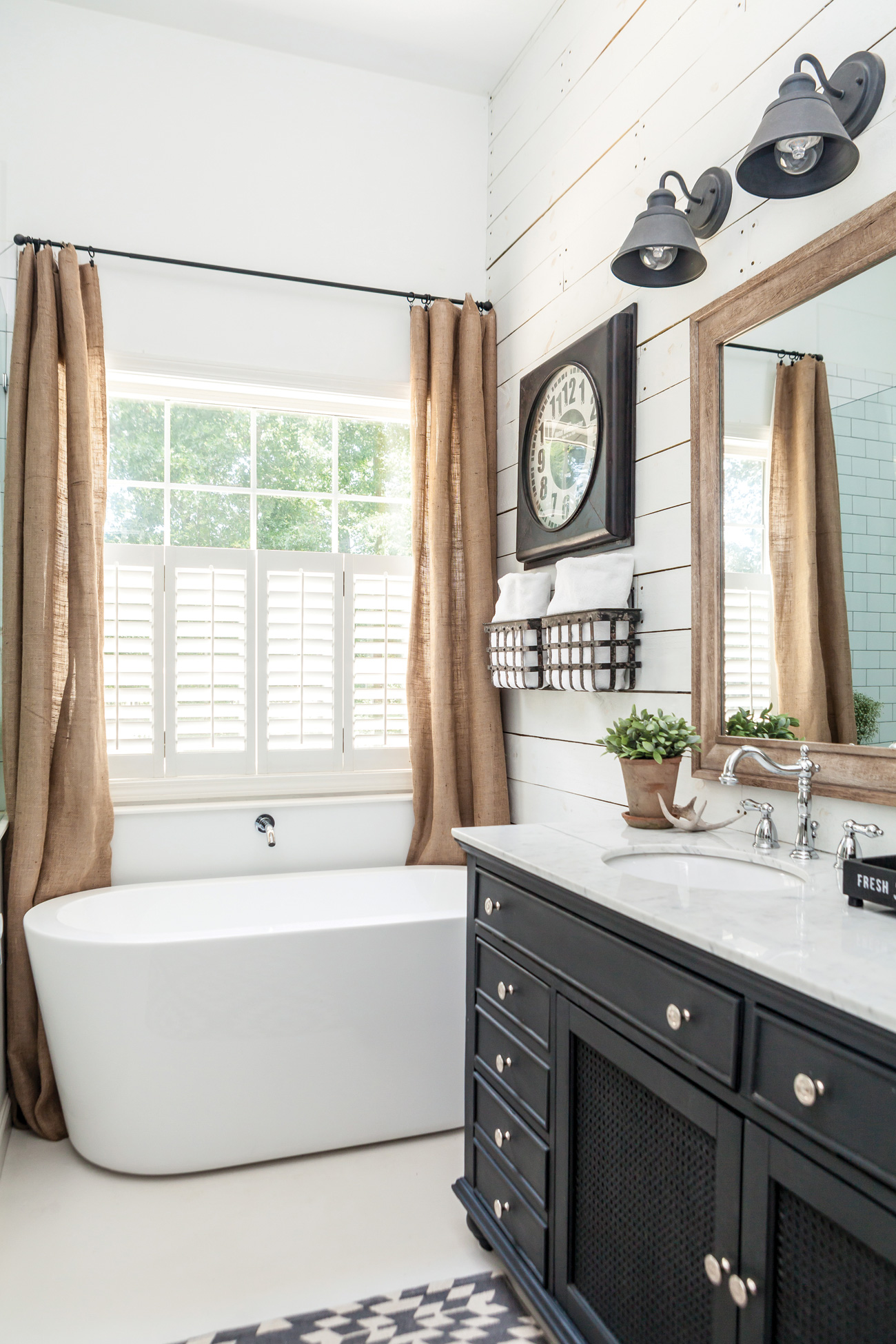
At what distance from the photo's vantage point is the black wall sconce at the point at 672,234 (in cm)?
172

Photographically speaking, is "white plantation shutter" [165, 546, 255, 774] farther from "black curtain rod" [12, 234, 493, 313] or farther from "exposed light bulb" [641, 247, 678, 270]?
"exposed light bulb" [641, 247, 678, 270]

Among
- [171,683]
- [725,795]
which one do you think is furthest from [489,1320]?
[171,683]

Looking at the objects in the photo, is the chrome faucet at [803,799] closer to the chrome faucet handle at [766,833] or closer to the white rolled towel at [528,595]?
the chrome faucet handle at [766,833]

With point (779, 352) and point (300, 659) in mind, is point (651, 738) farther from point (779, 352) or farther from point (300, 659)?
point (300, 659)

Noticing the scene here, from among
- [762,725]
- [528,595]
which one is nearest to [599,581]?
[528,595]

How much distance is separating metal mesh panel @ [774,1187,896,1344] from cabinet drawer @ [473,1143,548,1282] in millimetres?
648

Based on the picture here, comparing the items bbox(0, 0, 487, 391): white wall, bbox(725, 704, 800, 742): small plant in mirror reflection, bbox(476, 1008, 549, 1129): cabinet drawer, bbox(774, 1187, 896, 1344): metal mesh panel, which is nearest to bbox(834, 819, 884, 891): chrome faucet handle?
bbox(725, 704, 800, 742): small plant in mirror reflection

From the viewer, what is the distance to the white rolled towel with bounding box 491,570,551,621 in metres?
2.55

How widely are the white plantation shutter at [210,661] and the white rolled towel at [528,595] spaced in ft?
2.87

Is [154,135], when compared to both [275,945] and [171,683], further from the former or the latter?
[275,945]

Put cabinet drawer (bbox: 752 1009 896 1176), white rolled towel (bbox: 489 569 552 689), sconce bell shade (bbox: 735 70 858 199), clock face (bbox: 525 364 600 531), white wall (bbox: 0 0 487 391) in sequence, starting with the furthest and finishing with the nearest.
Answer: white wall (bbox: 0 0 487 391) < white rolled towel (bbox: 489 569 552 689) < clock face (bbox: 525 364 600 531) < sconce bell shade (bbox: 735 70 858 199) < cabinet drawer (bbox: 752 1009 896 1176)

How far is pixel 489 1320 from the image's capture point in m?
1.68

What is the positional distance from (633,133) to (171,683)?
203cm

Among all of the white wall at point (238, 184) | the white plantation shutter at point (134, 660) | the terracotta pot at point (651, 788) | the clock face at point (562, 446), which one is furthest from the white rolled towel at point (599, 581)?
the white plantation shutter at point (134, 660)
